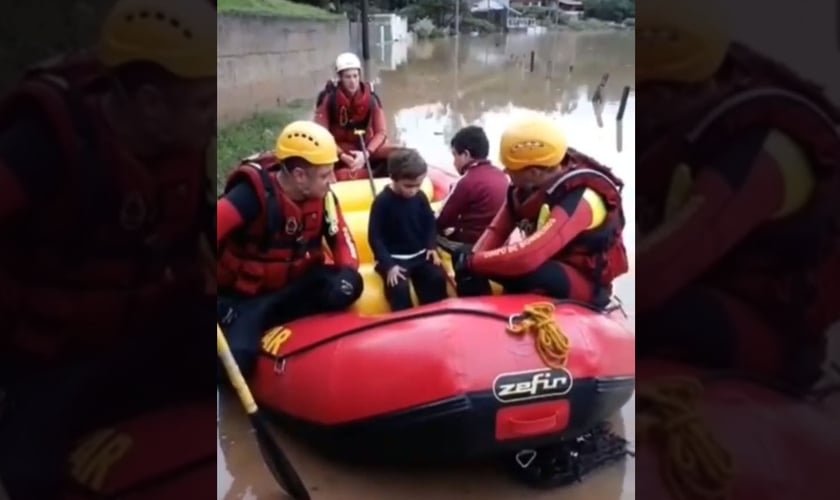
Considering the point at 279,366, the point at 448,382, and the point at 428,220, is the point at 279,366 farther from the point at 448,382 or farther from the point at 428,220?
the point at 428,220

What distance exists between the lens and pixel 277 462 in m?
2.36

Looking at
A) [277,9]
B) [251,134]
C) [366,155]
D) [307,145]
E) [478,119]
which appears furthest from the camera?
[277,9]

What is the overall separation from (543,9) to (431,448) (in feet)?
77.6
